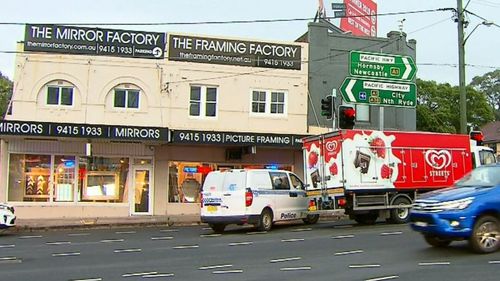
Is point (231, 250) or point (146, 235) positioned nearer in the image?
point (231, 250)

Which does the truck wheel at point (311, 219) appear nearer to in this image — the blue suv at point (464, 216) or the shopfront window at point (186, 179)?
the shopfront window at point (186, 179)

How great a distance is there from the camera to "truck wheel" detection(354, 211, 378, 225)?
18.9 m

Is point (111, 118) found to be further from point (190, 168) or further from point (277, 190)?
point (277, 190)

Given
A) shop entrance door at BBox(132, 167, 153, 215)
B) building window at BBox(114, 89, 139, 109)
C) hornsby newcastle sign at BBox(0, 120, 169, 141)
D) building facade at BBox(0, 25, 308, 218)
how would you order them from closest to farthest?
hornsby newcastle sign at BBox(0, 120, 169, 141)
building facade at BBox(0, 25, 308, 218)
building window at BBox(114, 89, 139, 109)
shop entrance door at BBox(132, 167, 153, 215)

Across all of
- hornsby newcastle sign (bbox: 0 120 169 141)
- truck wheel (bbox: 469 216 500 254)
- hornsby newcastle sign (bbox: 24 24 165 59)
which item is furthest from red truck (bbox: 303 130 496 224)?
hornsby newcastle sign (bbox: 24 24 165 59)

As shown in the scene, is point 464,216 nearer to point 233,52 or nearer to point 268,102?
point 268,102

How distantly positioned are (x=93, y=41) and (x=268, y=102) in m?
7.85

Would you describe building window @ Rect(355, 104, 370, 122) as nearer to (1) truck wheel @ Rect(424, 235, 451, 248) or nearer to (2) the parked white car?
(1) truck wheel @ Rect(424, 235, 451, 248)

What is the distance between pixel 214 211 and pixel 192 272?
7213 mm

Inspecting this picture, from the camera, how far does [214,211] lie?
1734 centimetres

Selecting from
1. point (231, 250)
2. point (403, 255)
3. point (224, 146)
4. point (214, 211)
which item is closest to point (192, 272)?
point (231, 250)

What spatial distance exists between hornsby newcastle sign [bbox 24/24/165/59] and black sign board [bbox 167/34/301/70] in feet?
2.63

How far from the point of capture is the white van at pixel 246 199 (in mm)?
17141

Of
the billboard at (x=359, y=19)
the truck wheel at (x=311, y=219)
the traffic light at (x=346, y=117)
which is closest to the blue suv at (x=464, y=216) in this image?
the truck wheel at (x=311, y=219)
